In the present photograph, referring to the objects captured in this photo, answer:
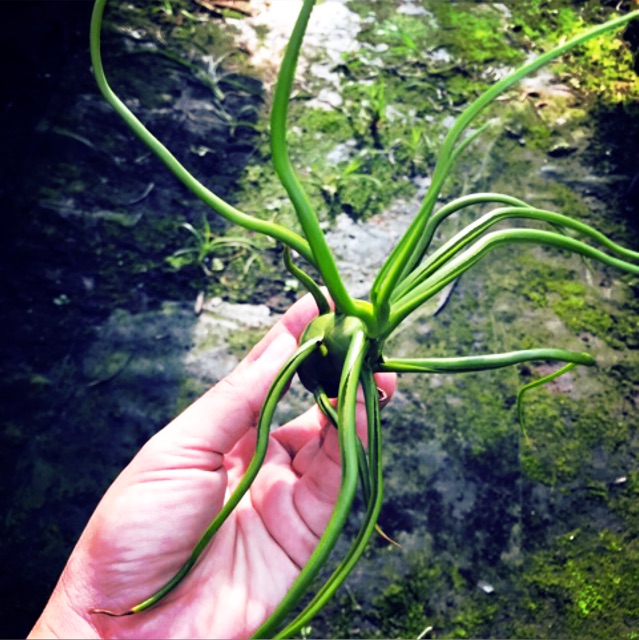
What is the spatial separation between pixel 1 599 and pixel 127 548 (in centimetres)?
61

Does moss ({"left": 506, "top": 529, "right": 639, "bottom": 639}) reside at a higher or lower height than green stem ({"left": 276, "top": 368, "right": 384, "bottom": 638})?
lower

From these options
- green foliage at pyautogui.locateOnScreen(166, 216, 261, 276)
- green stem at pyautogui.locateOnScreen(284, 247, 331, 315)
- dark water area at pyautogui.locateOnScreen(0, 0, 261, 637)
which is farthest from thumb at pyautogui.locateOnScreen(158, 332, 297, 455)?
green foliage at pyautogui.locateOnScreen(166, 216, 261, 276)

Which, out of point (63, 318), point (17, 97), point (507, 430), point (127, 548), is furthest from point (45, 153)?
point (507, 430)

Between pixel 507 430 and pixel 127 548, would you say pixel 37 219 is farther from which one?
pixel 507 430

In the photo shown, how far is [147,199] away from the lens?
69.2 inches

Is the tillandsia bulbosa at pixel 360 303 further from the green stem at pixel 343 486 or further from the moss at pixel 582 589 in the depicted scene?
the moss at pixel 582 589

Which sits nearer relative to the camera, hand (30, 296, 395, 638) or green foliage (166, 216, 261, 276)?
hand (30, 296, 395, 638)

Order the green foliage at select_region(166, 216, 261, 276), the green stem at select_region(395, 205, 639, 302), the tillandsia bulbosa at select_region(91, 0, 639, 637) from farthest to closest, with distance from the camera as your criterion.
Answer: the green foliage at select_region(166, 216, 261, 276), the green stem at select_region(395, 205, 639, 302), the tillandsia bulbosa at select_region(91, 0, 639, 637)

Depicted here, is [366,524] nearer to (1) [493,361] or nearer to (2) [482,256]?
(1) [493,361]

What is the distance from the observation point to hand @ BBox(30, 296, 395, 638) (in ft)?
3.02

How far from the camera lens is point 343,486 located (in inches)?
29.2

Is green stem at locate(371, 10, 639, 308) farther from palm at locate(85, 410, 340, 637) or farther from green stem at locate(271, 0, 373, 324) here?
palm at locate(85, 410, 340, 637)

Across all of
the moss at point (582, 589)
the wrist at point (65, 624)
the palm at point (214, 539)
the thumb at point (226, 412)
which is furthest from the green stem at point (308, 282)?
the moss at point (582, 589)

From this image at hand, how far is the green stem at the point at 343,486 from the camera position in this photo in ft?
2.23
